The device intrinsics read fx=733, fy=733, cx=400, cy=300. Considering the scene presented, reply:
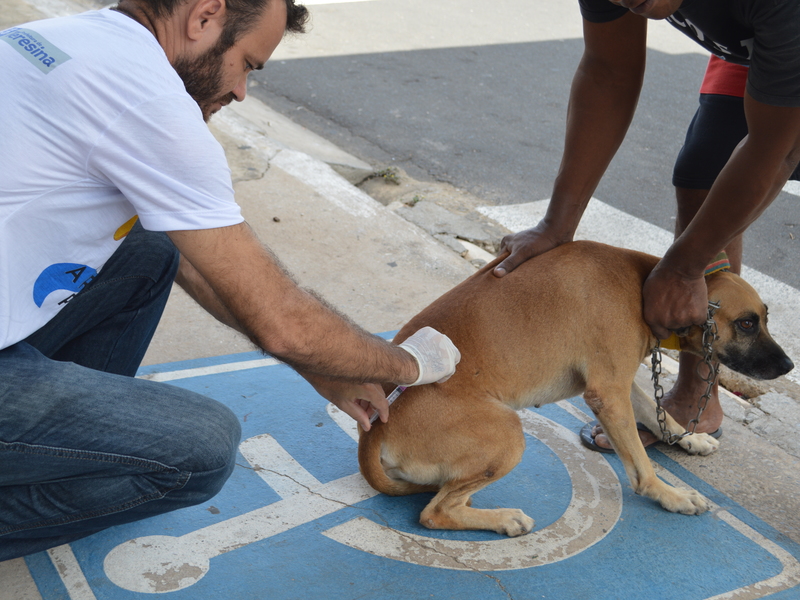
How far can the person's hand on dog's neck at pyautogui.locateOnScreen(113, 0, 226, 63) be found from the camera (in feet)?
6.49

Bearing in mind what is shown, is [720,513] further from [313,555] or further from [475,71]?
[475,71]

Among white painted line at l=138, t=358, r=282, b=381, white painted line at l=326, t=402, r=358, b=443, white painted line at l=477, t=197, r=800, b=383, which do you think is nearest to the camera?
white painted line at l=326, t=402, r=358, b=443

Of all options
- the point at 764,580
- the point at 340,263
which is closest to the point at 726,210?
the point at 764,580

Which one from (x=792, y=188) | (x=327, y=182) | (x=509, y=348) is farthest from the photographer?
(x=792, y=188)

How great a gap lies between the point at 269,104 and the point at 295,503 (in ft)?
18.9

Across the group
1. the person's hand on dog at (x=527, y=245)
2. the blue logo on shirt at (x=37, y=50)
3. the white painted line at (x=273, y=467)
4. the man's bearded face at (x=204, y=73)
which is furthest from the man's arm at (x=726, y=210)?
the blue logo on shirt at (x=37, y=50)

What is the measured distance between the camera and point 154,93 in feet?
5.90

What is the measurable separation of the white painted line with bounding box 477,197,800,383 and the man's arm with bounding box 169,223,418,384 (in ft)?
→ 10.1

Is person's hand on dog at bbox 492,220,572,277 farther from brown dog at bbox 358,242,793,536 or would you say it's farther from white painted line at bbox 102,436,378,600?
white painted line at bbox 102,436,378,600

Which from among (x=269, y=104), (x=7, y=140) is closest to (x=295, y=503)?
(x=7, y=140)

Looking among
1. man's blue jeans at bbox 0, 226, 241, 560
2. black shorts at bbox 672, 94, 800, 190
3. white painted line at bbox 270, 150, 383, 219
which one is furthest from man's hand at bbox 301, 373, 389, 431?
white painted line at bbox 270, 150, 383, 219

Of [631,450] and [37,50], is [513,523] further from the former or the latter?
[37,50]

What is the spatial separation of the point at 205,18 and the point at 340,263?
2655 mm

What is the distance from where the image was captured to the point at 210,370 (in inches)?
138
